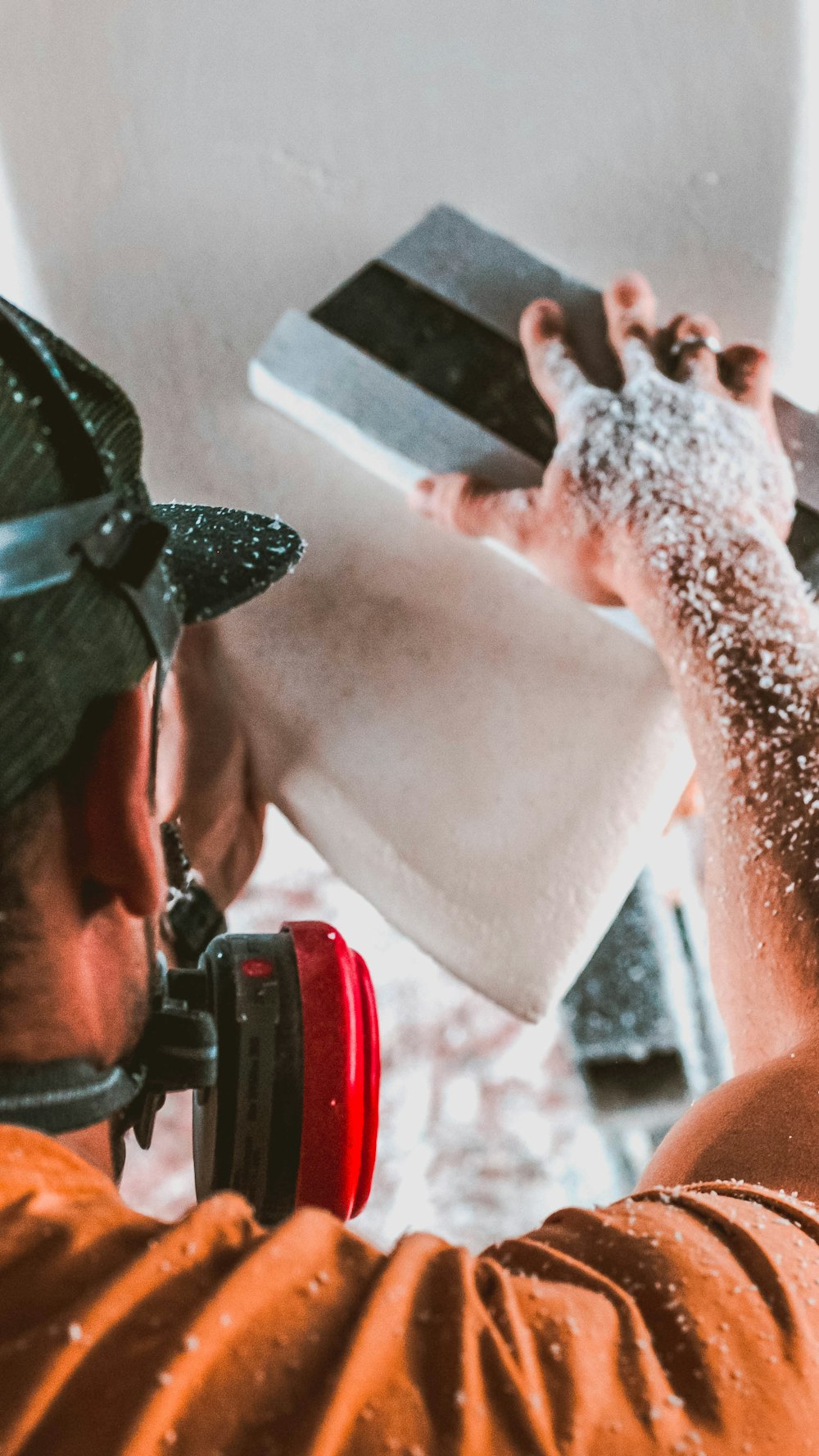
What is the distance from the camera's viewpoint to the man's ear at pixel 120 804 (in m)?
0.40

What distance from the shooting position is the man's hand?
2.46 ft

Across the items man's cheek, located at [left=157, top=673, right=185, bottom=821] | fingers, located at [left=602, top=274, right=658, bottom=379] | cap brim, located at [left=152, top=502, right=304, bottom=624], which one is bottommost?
man's cheek, located at [left=157, top=673, right=185, bottom=821]

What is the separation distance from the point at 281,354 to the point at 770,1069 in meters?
0.59

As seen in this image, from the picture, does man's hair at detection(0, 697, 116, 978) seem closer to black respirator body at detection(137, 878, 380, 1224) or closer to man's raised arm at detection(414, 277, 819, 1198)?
black respirator body at detection(137, 878, 380, 1224)

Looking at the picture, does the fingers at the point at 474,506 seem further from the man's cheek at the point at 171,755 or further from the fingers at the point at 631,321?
the man's cheek at the point at 171,755

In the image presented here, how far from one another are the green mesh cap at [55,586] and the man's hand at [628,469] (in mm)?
395

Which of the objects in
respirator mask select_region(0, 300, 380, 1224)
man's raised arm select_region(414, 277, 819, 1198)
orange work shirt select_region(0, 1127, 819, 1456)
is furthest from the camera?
man's raised arm select_region(414, 277, 819, 1198)

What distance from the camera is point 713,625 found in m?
0.70

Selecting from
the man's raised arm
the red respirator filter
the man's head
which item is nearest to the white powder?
the man's raised arm

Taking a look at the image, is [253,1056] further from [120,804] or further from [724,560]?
[724,560]

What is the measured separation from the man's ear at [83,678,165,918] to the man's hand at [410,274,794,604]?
0.42 m

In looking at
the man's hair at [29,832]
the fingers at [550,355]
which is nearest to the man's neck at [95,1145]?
the man's hair at [29,832]

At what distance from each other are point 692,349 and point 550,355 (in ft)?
0.36

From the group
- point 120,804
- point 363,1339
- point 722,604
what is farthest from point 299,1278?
point 722,604
